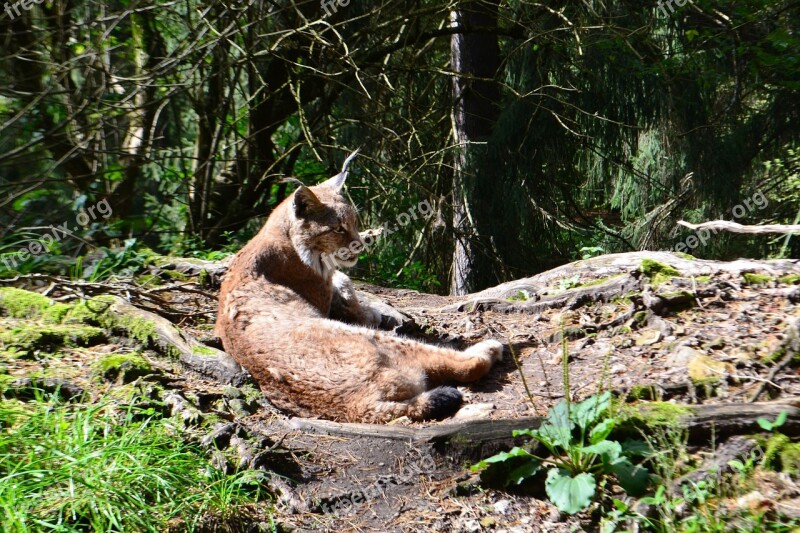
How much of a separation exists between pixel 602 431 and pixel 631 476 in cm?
25

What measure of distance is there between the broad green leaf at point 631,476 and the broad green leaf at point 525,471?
0.41 meters

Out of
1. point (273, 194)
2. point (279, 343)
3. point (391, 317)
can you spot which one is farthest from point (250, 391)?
point (273, 194)

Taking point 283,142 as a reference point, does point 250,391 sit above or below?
below

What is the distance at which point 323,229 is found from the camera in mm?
5984

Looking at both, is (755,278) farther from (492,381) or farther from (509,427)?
(509,427)

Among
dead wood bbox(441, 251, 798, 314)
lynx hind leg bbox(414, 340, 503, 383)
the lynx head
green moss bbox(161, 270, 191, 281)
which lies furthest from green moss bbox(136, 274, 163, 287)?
lynx hind leg bbox(414, 340, 503, 383)

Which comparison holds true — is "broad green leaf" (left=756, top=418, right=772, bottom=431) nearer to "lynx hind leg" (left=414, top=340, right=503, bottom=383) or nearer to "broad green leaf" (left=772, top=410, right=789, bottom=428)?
"broad green leaf" (left=772, top=410, right=789, bottom=428)

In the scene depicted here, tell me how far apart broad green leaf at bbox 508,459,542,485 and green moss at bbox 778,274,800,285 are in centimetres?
299

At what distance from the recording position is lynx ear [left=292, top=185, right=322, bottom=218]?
5859mm

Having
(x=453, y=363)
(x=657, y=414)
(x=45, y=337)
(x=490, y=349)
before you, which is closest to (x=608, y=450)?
(x=657, y=414)

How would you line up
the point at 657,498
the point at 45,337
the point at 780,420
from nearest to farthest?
1. the point at 657,498
2. the point at 780,420
3. the point at 45,337

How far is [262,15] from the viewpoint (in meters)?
8.05

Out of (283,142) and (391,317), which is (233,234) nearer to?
(283,142)

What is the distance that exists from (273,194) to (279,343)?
22.8 feet
